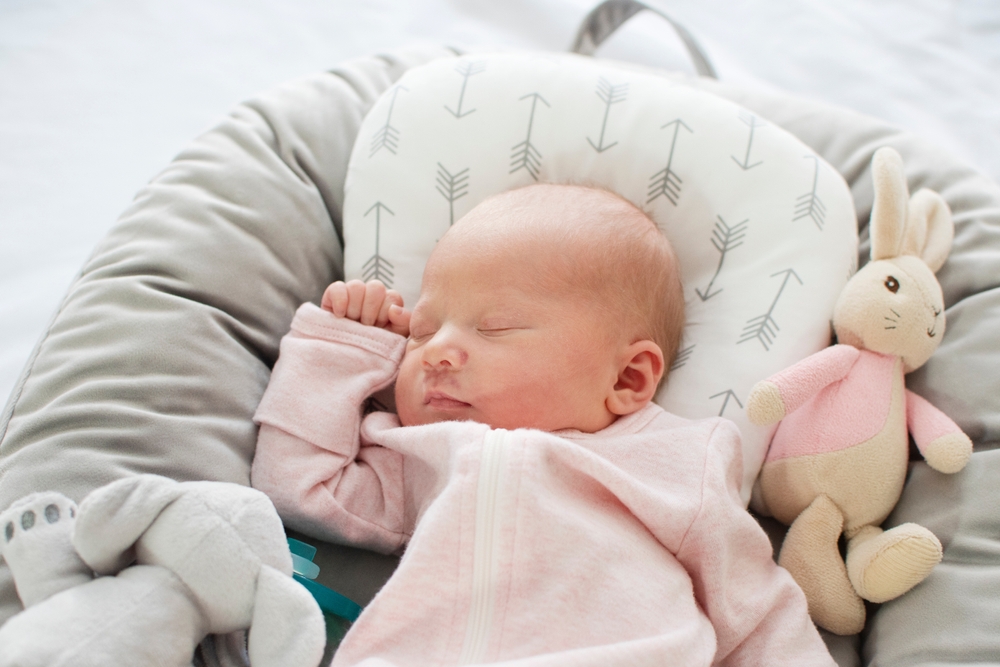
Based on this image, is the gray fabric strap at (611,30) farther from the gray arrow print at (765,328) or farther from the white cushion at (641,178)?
the gray arrow print at (765,328)

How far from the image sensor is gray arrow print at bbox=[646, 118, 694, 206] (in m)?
1.19

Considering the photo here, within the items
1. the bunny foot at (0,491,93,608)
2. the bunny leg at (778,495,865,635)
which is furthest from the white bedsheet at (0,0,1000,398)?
the bunny leg at (778,495,865,635)

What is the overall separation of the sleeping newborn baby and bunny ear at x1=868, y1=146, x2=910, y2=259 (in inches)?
10.9

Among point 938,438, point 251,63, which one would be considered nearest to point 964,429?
point 938,438

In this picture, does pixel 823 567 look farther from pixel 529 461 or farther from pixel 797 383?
pixel 529 461

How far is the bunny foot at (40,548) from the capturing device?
67cm

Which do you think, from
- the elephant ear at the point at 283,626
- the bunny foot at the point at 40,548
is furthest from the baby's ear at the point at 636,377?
the bunny foot at the point at 40,548

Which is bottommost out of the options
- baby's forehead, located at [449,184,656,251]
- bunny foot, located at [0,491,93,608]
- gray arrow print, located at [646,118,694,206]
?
bunny foot, located at [0,491,93,608]

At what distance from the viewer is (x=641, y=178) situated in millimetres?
1201

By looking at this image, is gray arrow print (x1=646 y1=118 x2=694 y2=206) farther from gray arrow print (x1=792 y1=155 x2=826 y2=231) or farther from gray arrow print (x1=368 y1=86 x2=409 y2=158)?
gray arrow print (x1=368 y1=86 x2=409 y2=158)

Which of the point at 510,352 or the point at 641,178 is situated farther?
the point at 641,178

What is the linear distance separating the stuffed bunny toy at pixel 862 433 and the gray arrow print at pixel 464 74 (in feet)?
1.96

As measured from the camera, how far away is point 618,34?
2062 mm

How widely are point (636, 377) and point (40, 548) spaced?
681mm
